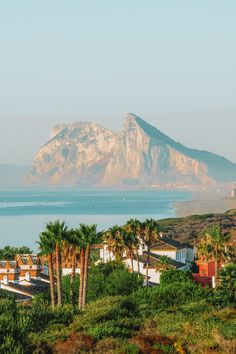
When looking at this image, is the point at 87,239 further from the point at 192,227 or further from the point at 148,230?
the point at 192,227

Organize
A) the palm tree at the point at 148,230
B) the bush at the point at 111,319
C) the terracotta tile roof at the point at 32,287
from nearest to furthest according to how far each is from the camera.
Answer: the bush at the point at 111,319 → the terracotta tile roof at the point at 32,287 → the palm tree at the point at 148,230

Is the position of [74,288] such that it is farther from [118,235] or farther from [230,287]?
[230,287]

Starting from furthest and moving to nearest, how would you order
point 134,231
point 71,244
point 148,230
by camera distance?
point 148,230
point 134,231
point 71,244

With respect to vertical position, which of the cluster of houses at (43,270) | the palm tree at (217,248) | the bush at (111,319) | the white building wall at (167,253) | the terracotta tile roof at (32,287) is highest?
the palm tree at (217,248)

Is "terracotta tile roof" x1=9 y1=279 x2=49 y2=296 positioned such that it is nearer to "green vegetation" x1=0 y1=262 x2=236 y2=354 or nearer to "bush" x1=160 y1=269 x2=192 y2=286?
"bush" x1=160 y1=269 x2=192 y2=286

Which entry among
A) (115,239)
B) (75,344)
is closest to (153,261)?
(115,239)

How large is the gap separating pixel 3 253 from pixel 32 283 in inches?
919

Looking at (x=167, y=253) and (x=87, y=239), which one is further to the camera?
(x=167, y=253)

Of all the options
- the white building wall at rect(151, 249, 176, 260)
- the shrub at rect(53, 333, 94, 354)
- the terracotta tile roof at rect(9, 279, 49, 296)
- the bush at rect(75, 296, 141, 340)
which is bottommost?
the terracotta tile roof at rect(9, 279, 49, 296)

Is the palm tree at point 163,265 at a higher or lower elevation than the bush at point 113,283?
higher

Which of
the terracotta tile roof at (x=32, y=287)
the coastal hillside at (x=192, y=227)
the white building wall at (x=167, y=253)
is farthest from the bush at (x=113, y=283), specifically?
the coastal hillside at (x=192, y=227)

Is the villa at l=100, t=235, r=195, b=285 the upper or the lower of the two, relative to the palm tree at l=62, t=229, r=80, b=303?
lower

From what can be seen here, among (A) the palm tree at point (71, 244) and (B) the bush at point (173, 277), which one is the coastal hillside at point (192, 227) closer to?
(B) the bush at point (173, 277)

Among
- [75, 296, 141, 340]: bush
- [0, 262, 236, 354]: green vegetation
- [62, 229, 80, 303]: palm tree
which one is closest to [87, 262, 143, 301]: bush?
[0, 262, 236, 354]: green vegetation
